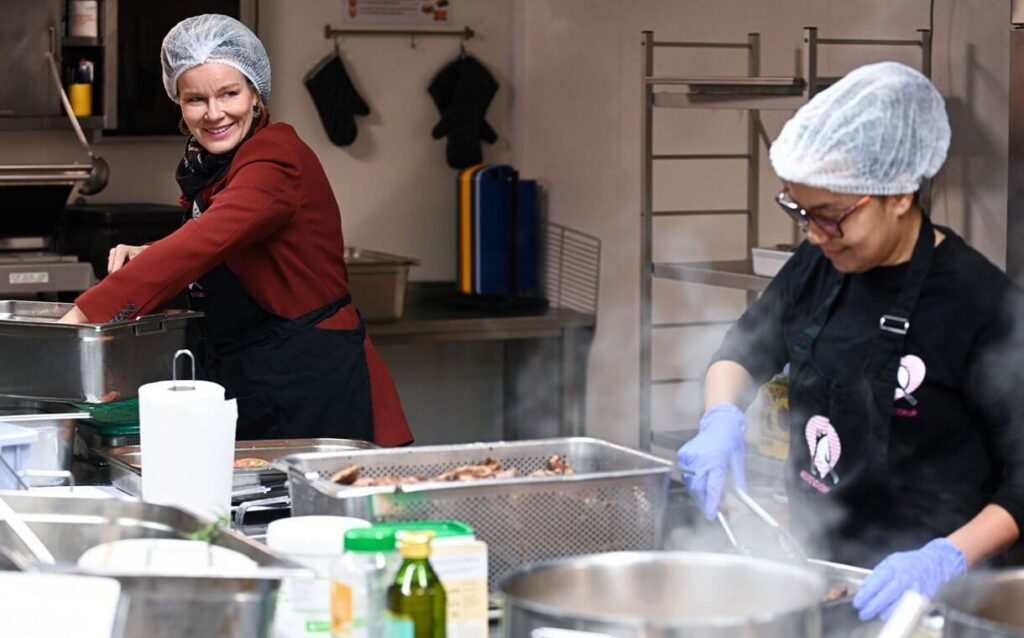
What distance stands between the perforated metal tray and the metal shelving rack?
2264mm

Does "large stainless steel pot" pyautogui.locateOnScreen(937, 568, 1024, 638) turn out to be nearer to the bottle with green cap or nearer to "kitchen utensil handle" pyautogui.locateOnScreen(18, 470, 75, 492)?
the bottle with green cap

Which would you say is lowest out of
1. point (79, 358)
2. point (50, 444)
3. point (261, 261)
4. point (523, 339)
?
point (523, 339)

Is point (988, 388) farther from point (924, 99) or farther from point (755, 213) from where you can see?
point (755, 213)

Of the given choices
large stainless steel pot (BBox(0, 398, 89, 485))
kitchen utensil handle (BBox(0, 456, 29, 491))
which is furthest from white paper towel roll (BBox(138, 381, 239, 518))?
large stainless steel pot (BBox(0, 398, 89, 485))

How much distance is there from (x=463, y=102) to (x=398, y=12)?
1.43 ft

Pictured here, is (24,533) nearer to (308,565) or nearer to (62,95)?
(308,565)

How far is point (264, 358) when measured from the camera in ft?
9.96

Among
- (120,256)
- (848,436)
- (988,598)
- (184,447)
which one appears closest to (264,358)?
(120,256)

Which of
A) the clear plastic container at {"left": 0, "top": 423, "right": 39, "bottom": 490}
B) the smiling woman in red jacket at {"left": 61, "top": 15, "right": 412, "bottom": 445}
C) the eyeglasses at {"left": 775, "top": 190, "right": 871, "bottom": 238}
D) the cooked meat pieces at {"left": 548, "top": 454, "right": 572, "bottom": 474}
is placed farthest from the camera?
the smiling woman in red jacket at {"left": 61, "top": 15, "right": 412, "bottom": 445}

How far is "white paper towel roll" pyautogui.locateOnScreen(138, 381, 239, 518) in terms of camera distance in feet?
6.47

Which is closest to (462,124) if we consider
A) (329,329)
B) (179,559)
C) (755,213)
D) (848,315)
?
(755,213)

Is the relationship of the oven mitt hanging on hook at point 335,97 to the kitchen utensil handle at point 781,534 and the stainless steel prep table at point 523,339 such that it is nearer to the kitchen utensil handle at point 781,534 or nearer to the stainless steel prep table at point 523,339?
the stainless steel prep table at point 523,339

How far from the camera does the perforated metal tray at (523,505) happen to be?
5.66 ft

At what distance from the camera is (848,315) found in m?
2.29
